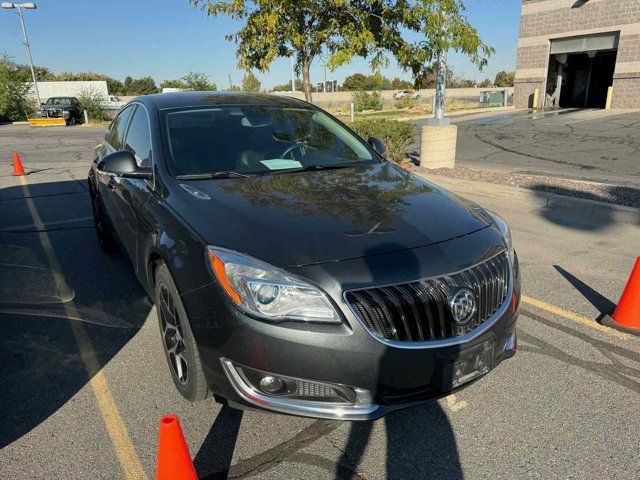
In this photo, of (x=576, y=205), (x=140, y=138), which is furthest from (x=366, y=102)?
(x=140, y=138)

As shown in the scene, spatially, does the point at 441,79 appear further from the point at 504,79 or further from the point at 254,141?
the point at 504,79

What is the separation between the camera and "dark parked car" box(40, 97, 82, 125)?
33312 mm

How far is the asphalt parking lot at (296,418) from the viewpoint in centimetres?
237

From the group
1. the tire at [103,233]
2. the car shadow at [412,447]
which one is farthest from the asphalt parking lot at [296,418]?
the tire at [103,233]

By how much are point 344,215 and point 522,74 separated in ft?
104

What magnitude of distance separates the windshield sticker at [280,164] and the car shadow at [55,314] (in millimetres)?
1599

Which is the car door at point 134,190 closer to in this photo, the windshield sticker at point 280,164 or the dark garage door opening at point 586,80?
the windshield sticker at point 280,164

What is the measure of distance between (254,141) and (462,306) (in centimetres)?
204

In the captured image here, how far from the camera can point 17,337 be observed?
3.66m

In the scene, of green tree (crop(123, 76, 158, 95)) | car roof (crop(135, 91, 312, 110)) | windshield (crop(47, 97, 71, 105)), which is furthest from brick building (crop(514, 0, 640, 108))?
green tree (crop(123, 76, 158, 95))

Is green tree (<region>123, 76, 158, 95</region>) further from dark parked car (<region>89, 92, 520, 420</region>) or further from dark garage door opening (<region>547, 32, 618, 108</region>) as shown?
dark parked car (<region>89, 92, 520, 420</region>)

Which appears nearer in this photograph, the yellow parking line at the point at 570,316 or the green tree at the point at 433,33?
the yellow parking line at the point at 570,316

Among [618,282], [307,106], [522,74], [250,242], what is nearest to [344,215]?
[250,242]

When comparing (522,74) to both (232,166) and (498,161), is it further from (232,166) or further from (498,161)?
(232,166)
